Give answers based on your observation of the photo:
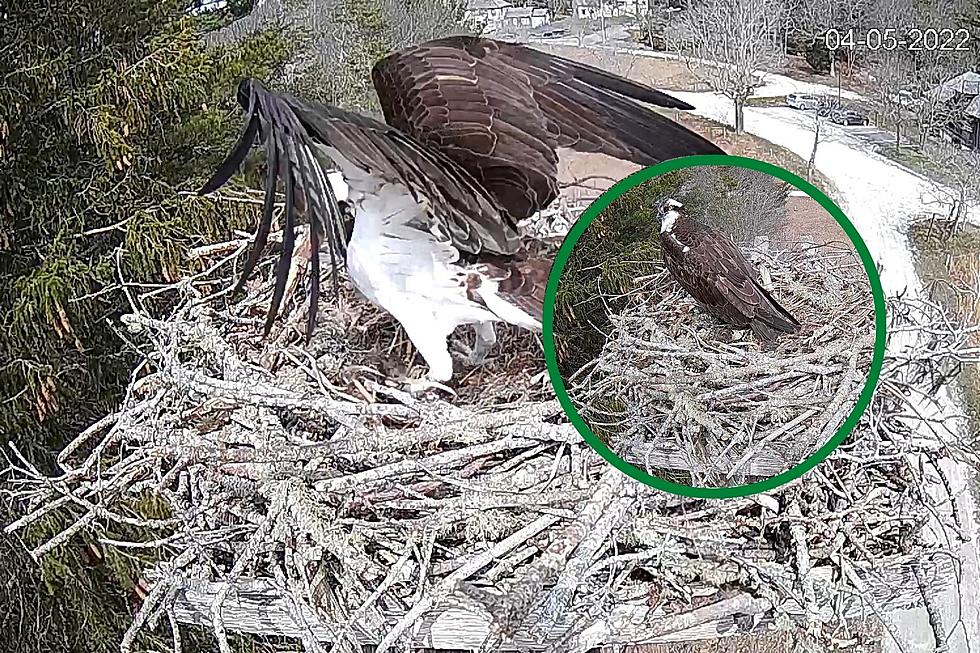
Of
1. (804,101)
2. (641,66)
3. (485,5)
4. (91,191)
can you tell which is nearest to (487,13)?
(485,5)

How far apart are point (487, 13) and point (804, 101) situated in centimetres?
23

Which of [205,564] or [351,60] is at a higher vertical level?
[351,60]

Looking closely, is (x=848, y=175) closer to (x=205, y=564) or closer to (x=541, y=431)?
(x=541, y=431)

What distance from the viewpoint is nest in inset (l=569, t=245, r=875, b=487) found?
1.96 ft

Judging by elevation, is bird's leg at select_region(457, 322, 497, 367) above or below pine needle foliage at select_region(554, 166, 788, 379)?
Answer: below

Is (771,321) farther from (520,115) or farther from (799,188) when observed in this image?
(520,115)

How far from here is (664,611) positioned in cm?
64

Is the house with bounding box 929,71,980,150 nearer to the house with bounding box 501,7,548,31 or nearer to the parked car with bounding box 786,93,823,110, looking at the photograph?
the parked car with bounding box 786,93,823,110

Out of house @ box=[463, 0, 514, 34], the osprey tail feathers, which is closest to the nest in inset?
the osprey tail feathers

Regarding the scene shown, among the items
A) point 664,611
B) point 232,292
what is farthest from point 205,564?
point 664,611

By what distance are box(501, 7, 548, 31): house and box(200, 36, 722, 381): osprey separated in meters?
0.02

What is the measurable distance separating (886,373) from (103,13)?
621 millimetres

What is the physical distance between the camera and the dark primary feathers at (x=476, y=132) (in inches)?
23.3

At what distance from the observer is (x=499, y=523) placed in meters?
0.65
